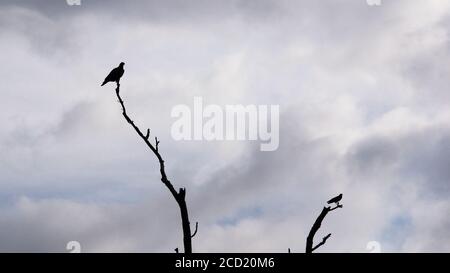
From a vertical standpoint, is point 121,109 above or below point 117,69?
below

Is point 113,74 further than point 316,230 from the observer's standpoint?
Yes

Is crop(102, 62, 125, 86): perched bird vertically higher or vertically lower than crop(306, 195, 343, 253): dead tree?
higher

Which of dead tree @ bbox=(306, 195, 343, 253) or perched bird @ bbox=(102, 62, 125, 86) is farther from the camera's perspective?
perched bird @ bbox=(102, 62, 125, 86)

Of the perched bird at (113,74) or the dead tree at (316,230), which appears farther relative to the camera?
the perched bird at (113,74)

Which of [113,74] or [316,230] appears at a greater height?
[113,74]

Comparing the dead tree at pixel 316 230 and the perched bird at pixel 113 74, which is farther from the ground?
the perched bird at pixel 113 74
